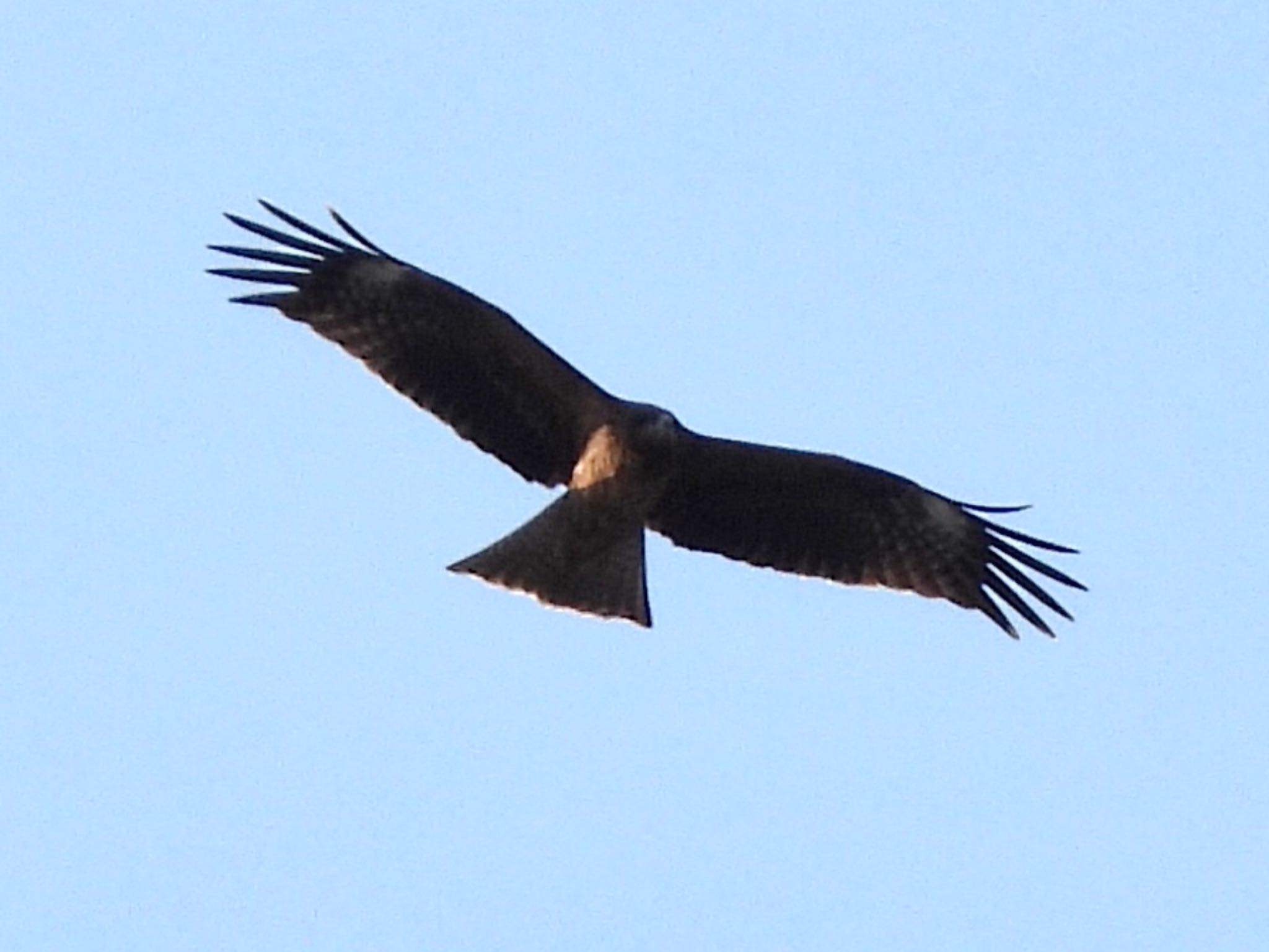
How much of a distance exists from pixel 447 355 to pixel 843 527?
174 cm

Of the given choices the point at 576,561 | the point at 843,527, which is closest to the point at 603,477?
the point at 576,561

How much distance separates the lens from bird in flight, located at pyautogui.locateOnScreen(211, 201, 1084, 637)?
977 centimetres

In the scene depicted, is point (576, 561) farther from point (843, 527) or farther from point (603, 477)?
point (843, 527)

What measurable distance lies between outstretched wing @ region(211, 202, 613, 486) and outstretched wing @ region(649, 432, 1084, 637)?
19.7 inches

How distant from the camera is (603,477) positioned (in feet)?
32.3

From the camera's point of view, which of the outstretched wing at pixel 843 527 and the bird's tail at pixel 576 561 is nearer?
the bird's tail at pixel 576 561

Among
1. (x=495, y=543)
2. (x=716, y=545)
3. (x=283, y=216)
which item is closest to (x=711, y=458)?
(x=716, y=545)

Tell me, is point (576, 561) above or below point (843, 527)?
below

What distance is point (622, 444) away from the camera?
987cm

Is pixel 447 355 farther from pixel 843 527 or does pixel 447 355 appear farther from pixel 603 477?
pixel 843 527

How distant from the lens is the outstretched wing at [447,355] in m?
10.0

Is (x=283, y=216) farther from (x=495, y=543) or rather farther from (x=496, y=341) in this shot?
(x=495, y=543)

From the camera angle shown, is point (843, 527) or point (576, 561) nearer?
point (576, 561)

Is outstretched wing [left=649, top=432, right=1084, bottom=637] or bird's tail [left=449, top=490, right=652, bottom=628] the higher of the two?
outstretched wing [left=649, top=432, right=1084, bottom=637]
